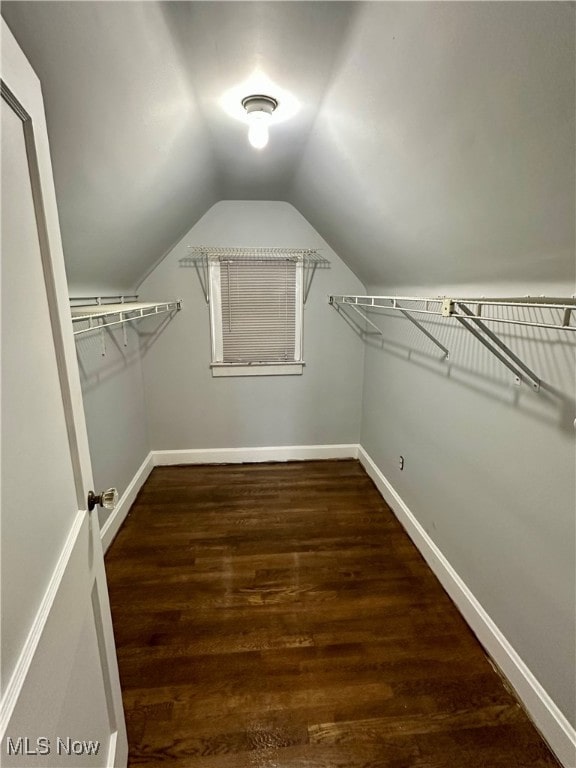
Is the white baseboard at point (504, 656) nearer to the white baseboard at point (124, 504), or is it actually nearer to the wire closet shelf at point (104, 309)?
the white baseboard at point (124, 504)

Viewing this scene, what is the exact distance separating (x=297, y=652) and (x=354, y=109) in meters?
2.20

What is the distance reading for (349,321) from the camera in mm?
2998

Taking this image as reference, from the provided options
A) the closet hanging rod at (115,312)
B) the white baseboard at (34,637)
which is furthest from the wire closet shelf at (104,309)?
the white baseboard at (34,637)

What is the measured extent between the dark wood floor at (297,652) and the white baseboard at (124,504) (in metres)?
0.08

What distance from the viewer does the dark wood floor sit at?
119 centimetres

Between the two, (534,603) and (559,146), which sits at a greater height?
(559,146)

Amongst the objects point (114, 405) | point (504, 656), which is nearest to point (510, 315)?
point (504, 656)

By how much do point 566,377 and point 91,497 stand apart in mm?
1498

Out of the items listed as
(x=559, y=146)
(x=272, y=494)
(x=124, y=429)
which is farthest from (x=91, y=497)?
(x=272, y=494)

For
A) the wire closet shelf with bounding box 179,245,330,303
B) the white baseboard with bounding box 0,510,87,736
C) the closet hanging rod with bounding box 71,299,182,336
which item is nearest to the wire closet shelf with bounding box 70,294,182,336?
the closet hanging rod with bounding box 71,299,182,336

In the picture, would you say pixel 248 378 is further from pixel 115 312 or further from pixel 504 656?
pixel 504 656

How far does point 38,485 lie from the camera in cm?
65

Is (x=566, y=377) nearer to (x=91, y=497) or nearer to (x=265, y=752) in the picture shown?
(x=91, y=497)

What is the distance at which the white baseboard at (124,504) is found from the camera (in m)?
2.08
